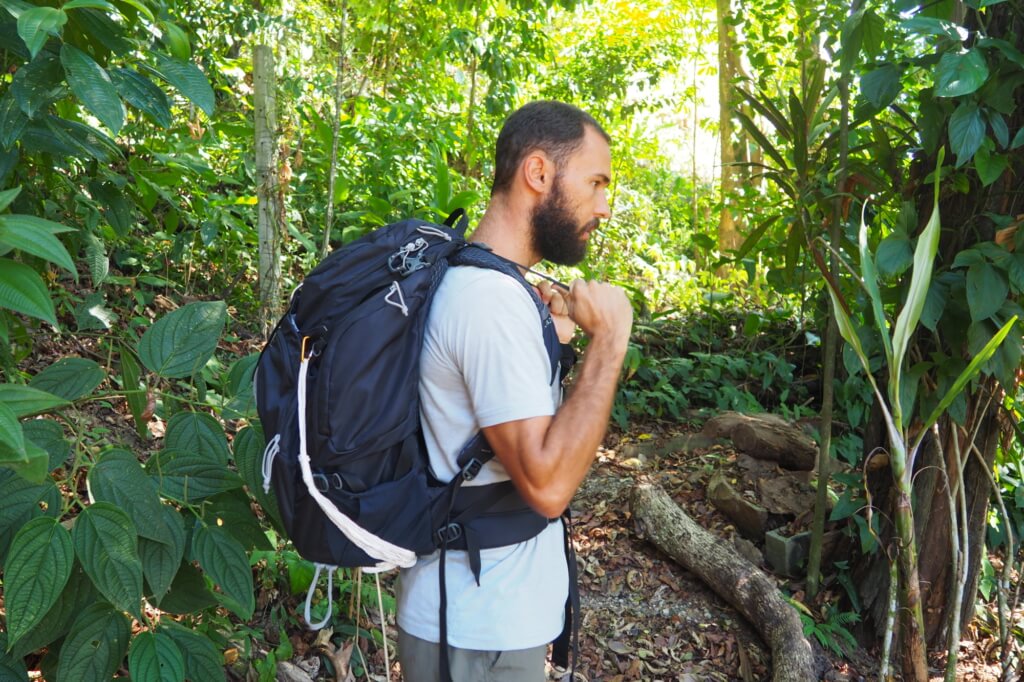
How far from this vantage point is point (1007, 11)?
2.86 m

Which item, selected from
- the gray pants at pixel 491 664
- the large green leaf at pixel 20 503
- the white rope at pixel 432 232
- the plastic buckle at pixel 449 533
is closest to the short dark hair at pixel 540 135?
the white rope at pixel 432 232

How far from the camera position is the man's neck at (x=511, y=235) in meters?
1.80

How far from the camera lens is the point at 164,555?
1655mm

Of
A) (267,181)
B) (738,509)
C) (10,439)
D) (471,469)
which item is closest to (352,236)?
(267,181)

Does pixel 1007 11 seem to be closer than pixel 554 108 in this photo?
No

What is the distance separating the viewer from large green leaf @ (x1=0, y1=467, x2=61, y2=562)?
5.14 feet

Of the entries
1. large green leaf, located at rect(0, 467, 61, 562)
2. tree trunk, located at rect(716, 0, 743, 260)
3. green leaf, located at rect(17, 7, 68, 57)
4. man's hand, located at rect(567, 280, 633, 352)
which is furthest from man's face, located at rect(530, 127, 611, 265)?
tree trunk, located at rect(716, 0, 743, 260)

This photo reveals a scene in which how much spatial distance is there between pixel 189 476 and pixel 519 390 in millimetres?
750

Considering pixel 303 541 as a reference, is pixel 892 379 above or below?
above

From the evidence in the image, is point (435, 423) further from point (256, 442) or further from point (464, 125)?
point (464, 125)

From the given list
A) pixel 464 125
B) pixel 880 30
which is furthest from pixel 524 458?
pixel 464 125

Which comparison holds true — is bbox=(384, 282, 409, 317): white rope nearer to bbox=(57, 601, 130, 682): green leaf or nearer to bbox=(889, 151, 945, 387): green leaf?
bbox=(57, 601, 130, 682): green leaf

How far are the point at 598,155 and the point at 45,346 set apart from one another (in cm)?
307

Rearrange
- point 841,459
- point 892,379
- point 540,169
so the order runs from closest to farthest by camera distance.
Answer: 1. point 540,169
2. point 892,379
3. point 841,459
